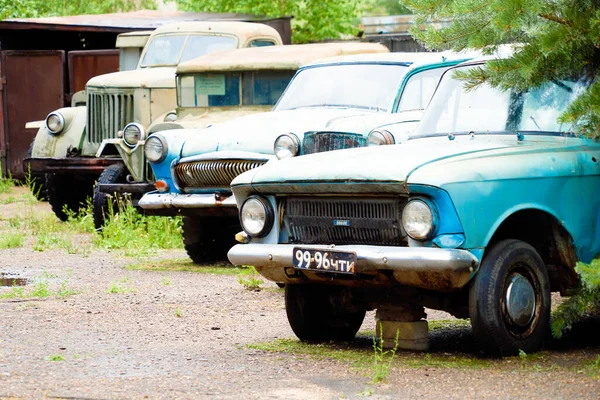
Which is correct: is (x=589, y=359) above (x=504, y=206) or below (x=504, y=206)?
below

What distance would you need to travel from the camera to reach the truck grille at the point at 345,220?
235 inches

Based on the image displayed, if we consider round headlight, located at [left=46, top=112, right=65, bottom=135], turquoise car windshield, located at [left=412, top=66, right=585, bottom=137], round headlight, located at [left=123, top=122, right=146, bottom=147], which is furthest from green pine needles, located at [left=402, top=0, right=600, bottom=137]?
round headlight, located at [left=46, top=112, right=65, bottom=135]

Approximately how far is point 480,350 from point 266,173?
1502mm

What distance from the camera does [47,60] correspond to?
20.1 meters

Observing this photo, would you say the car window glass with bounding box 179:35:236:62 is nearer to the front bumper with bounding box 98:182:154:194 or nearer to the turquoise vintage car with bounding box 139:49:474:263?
the front bumper with bounding box 98:182:154:194

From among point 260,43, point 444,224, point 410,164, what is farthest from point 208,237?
point 444,224

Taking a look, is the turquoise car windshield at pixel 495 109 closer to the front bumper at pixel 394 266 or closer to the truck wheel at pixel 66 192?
the front bumper at pixel 394 266

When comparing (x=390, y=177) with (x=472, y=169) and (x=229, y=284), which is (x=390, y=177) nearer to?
(x=472, y=169)

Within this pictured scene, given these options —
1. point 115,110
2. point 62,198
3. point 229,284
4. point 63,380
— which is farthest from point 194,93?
point 63,380

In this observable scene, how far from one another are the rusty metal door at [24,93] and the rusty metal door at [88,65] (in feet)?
1.17

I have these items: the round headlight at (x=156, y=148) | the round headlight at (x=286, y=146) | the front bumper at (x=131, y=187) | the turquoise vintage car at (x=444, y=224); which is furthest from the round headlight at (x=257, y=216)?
the front bumper at (x=131, y=187)

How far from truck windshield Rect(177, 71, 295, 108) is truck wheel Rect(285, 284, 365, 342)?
567cm

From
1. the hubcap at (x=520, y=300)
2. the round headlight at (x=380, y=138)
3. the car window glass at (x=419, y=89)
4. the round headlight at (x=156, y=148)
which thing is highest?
the car window glass at (x=419, y=89)

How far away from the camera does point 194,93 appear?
41.8 feet
